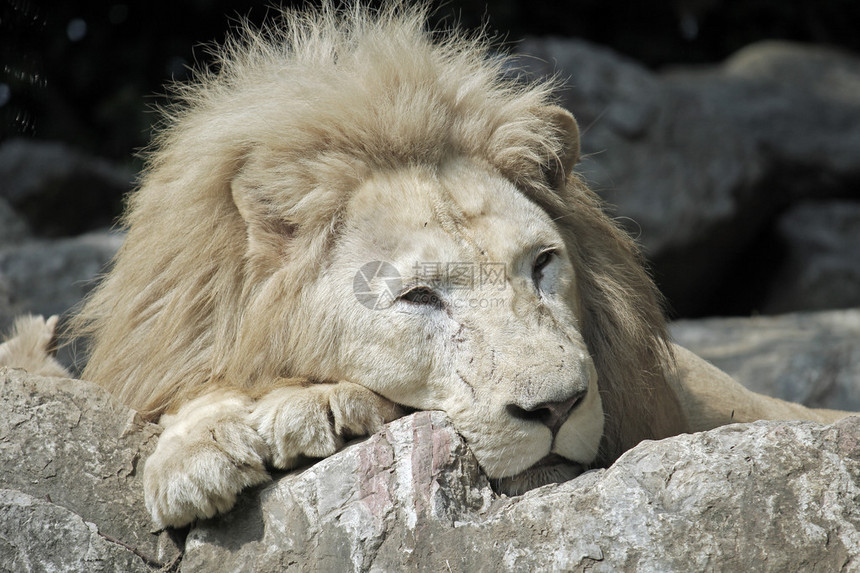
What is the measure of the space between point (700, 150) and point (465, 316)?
18.8 feet

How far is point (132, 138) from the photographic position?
7.20 meters

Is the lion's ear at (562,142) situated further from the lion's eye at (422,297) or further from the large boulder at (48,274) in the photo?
the large boulder at (48,274)

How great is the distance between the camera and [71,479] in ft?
7.15

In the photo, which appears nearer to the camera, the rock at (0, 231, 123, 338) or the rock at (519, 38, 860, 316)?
the rock at (0, 231, 123, 338)

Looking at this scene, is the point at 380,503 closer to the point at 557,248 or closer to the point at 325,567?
the point at 325,567

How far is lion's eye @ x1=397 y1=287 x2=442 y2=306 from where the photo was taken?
7.29 ft

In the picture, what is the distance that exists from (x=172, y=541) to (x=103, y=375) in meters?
0.63

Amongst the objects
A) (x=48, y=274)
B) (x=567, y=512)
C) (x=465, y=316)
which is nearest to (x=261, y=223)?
(x=465, y=316)

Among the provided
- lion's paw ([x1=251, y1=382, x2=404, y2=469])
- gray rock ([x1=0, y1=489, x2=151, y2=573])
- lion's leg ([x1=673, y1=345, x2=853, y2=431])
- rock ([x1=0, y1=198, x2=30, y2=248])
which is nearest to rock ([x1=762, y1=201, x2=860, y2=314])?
lion's leg ([x1=673, y1=345, x2=853, y2=431])

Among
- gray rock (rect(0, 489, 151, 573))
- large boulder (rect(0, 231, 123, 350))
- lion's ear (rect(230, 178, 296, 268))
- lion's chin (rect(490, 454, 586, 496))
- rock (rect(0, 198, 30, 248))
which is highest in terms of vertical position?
lion's ear (rect(230, 178, 296, 268))

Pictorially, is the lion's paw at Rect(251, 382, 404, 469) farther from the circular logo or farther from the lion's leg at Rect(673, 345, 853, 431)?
the lion's leg at Rect(673, 345, 853, 431)

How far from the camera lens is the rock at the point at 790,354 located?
495 cm

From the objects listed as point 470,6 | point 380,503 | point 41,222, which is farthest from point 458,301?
point 41,222

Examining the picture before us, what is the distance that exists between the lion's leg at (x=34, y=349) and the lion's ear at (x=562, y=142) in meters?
1.70
